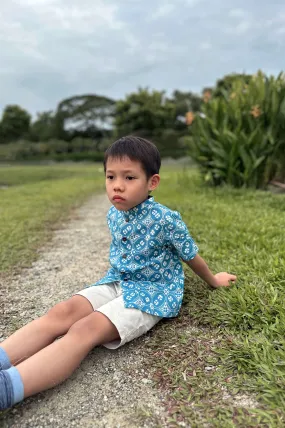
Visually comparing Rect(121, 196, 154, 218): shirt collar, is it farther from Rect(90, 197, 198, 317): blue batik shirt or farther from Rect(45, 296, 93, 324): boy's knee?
Rect(45, 296, 93, 324): boy's knee

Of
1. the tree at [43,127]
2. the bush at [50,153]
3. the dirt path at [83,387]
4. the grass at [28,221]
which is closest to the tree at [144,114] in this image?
the bush at [50,153]

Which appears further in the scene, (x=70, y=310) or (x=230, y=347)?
(x=70, y=310)

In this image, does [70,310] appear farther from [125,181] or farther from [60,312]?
[125,181]

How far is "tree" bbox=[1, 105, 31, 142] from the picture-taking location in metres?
38.0

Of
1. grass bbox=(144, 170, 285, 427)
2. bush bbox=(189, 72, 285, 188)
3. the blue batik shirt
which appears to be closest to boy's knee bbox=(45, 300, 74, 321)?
the blue batik shirt

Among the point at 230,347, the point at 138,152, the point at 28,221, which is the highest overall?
the point at 138,152

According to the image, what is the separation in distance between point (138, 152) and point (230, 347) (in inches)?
35.2

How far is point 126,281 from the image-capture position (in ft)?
5.75

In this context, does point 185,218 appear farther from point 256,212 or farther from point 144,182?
point 144,182

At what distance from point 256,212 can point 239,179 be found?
67.3 inches

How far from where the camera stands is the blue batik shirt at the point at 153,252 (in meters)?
1.73

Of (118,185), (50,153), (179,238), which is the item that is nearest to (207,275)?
(179,238)

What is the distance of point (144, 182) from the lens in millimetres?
1706

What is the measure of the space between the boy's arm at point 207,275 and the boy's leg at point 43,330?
53cm
